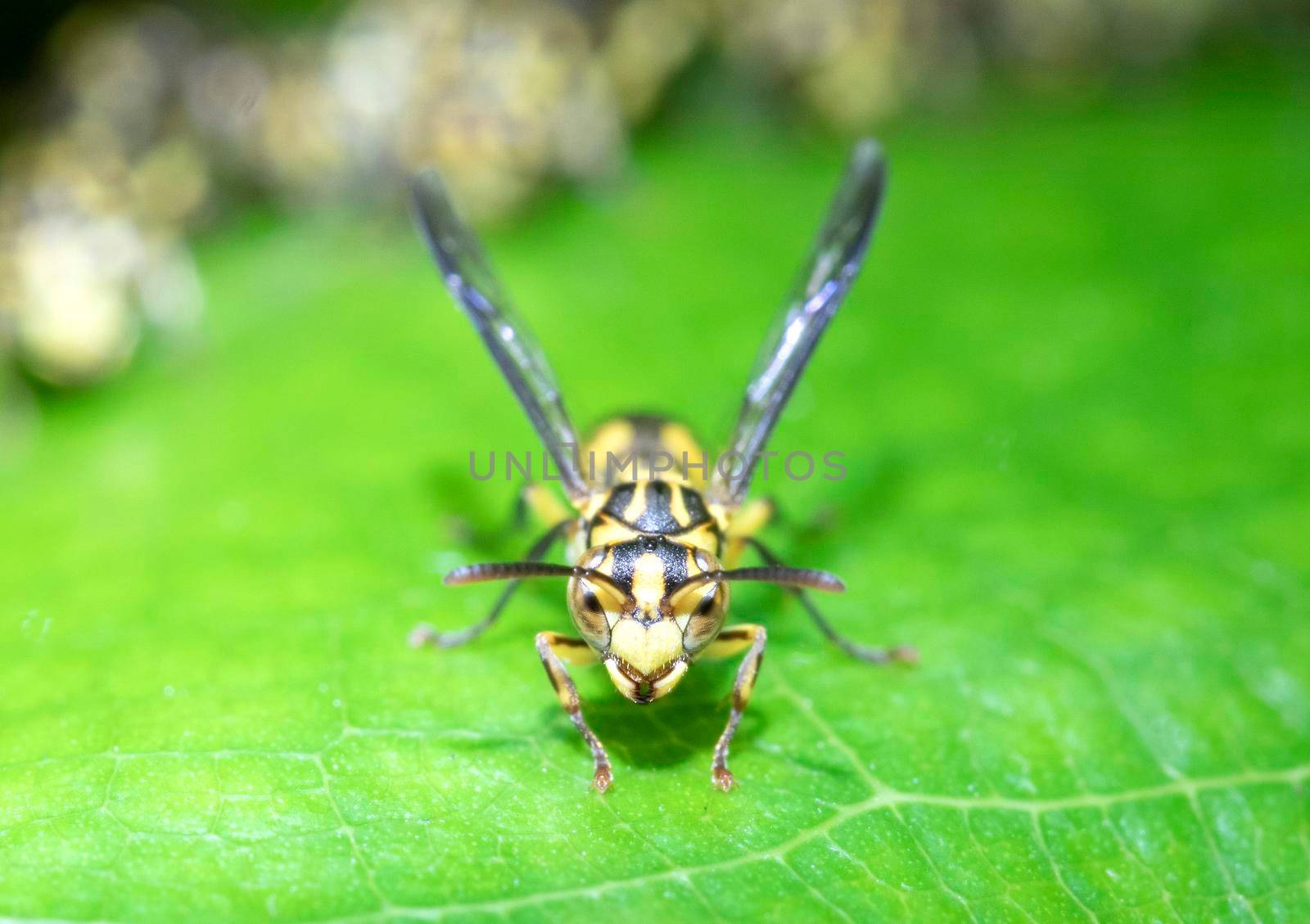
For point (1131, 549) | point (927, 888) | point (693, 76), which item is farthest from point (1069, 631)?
point (693, 76)

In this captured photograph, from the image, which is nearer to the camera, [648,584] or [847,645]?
[648,584]

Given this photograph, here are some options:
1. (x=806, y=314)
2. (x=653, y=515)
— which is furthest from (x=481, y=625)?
(x=806, y=314)

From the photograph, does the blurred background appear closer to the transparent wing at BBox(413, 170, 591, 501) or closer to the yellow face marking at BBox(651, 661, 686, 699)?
the transparent wing at BBox(413, 170, 591, 501)

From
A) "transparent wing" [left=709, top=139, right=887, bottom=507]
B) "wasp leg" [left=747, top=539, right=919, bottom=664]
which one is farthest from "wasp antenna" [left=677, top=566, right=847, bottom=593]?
"transparent wing" [left=709, top=139, right=887, bottom=507]

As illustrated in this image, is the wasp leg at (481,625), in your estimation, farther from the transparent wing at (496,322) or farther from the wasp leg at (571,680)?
the wasp leg at (571,680)

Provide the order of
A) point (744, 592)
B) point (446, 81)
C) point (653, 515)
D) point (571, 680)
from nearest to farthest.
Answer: point (571, 680), point (653, 515), point (744, 592), point (446, 81)

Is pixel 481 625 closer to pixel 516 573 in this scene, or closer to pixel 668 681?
pixel 516 573
